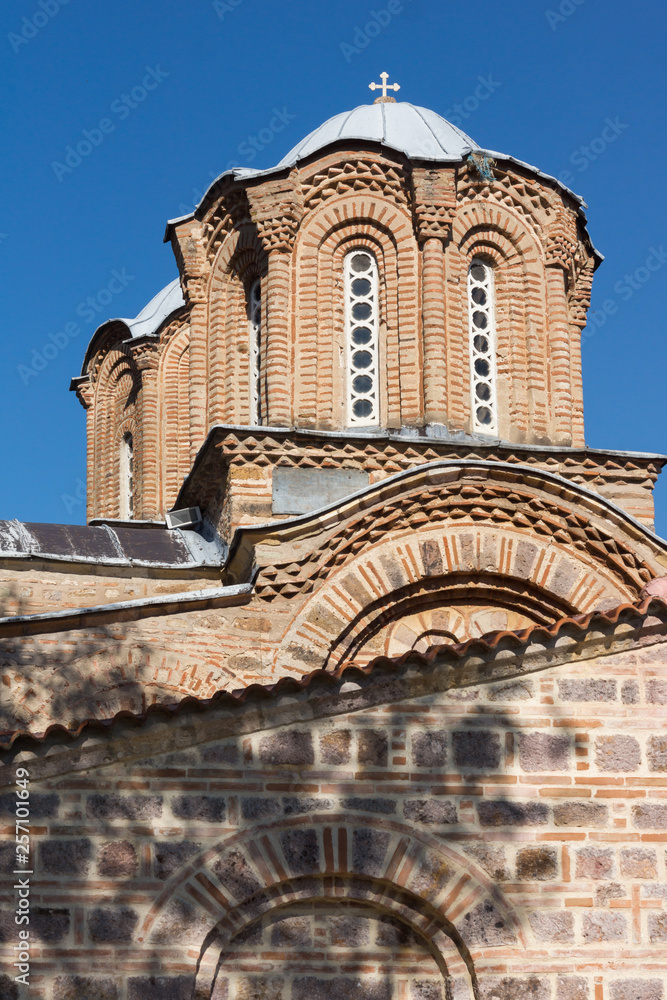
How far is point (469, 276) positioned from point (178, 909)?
8.80 meters

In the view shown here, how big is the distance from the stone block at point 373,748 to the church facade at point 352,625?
13mm

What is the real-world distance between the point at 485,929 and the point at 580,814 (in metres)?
0.67

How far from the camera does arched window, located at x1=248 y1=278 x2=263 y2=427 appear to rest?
528 inches

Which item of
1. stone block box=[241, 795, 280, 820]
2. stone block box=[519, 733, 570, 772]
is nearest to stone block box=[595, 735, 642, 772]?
stone block box=[519, 733, 570, 772]

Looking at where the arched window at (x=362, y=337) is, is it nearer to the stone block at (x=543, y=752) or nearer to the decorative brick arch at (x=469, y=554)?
the decorative brick arch at (x=469, y=554)

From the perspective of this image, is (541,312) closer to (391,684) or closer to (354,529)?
(354,529)

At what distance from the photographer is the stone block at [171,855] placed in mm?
6043

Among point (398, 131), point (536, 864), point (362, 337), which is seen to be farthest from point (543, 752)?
point (398, 131)

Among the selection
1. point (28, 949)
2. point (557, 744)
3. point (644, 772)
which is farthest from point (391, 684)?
point (28, 949)

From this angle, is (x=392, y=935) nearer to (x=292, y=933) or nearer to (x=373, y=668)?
(x=292, y=933)

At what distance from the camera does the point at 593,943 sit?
20.2 feet

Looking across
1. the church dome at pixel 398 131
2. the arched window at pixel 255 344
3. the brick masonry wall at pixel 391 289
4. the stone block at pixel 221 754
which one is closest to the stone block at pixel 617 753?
the stone block at pixel 221 754

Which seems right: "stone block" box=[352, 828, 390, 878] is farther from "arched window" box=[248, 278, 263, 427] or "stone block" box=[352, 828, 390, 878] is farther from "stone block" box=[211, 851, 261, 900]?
"arched window" box=[248, 278, 263, 427]

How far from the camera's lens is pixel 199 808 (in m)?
6.12
